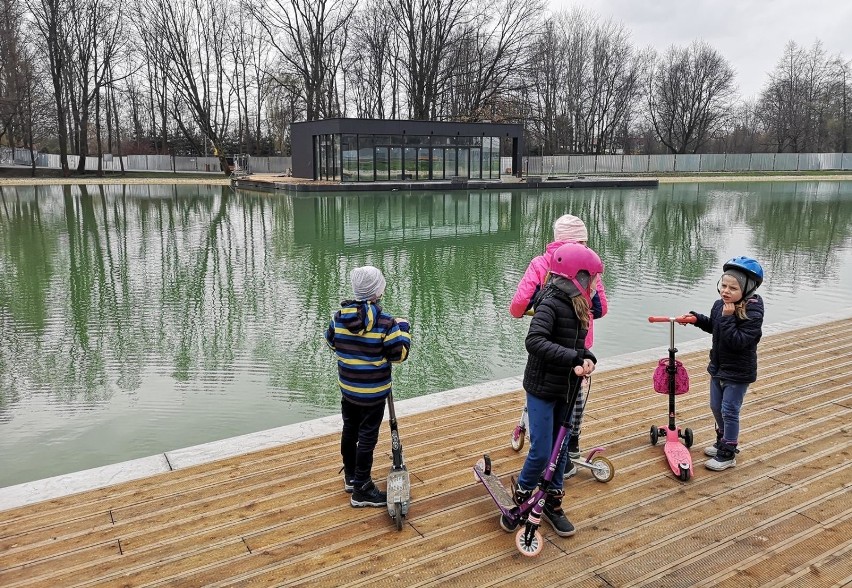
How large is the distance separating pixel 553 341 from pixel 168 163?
186ft

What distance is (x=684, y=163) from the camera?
54.0 m

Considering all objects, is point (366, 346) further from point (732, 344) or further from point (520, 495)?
point (732, 344)

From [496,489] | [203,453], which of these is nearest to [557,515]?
[496,489]

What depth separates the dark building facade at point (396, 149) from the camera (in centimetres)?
3347

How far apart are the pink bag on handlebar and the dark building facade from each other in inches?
1191

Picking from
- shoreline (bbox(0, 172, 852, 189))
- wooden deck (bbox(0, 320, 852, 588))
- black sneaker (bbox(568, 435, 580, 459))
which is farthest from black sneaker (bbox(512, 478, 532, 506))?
shoreline (bbox(0, 172, 852, 189))

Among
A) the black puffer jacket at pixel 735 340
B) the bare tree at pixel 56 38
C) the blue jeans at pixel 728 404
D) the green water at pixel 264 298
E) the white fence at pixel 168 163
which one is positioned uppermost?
the bare tree at pixel 56 38

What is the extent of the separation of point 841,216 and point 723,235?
7.71 meters

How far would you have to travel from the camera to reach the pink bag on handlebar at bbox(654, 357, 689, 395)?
156 inches

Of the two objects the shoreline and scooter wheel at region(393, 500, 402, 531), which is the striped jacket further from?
the shoreline

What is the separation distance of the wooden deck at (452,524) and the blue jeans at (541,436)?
0.30 m

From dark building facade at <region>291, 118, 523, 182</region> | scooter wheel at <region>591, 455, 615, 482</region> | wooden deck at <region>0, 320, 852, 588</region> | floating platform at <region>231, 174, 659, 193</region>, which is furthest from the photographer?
dark building facade at <region>291, 118, 523, 182</region>

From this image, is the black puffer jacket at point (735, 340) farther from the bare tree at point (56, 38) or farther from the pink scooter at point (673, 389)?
the bare tree at point (56, 38)

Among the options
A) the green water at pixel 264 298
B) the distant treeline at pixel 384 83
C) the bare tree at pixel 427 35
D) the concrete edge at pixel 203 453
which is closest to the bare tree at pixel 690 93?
the distant treeline at pixel 384 83
